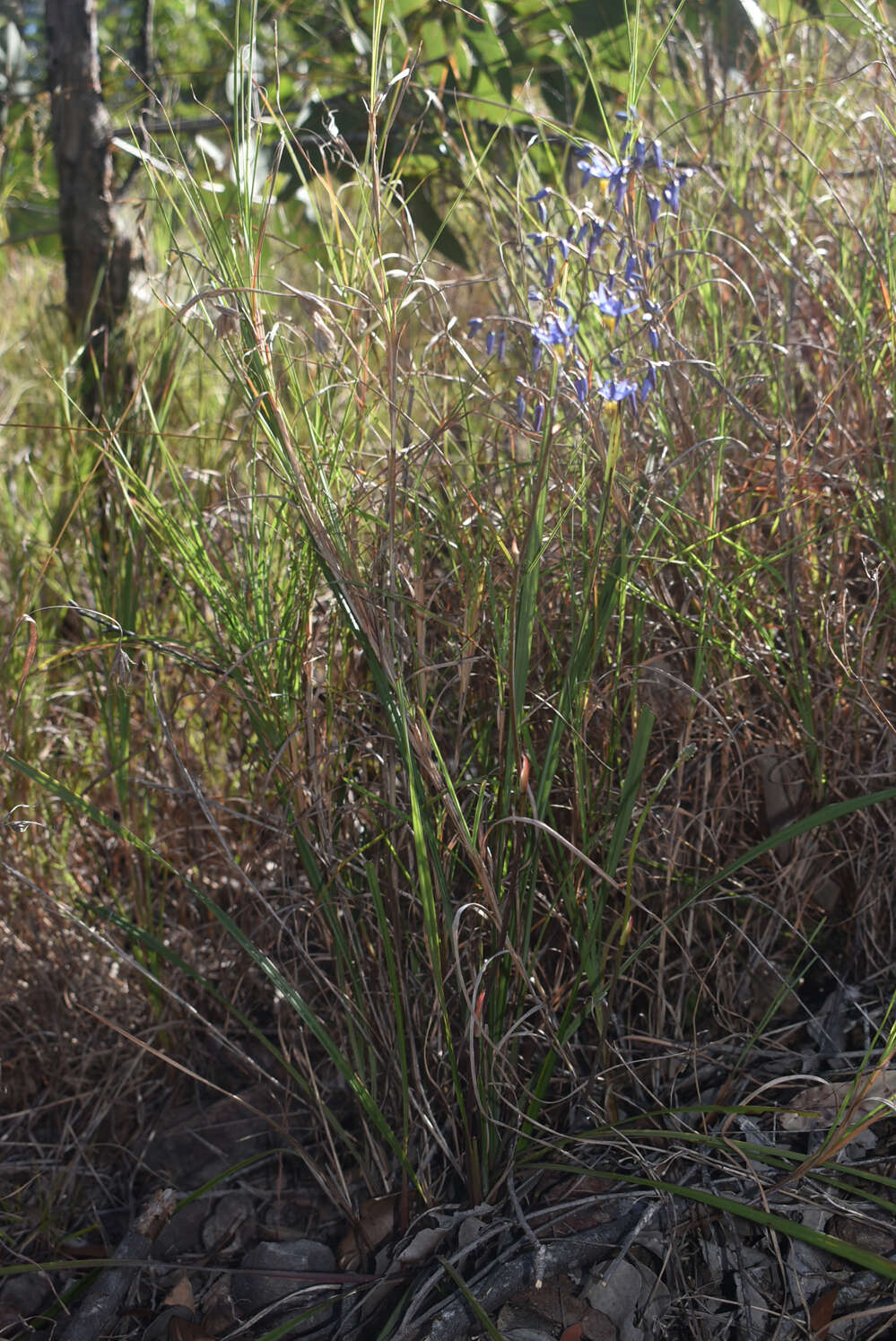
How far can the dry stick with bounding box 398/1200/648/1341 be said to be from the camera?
3.26 feet

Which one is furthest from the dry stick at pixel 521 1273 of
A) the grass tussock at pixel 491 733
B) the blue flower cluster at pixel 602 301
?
the blue flower cluster at pixel 602 301

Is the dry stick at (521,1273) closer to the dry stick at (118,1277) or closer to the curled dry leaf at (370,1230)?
the curled dry leaf at (370,1230)

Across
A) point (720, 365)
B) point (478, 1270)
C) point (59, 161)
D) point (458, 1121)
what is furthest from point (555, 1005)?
point (59, 161)

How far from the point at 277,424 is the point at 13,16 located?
7.24 ft

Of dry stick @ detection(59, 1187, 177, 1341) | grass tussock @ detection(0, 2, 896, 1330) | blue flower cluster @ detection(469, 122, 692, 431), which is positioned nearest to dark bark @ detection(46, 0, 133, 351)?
grass tussock @ detection(0, 2, 896, 1330)

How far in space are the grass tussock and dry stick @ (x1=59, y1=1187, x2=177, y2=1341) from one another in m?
0.13

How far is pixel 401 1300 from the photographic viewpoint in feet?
3.35

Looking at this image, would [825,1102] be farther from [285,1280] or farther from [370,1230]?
[285,1280]

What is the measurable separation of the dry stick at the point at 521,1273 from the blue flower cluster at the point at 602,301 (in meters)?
0.80

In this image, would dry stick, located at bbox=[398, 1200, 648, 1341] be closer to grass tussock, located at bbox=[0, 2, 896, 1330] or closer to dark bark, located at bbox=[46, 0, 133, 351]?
grass tussock, located at bbox=[0, 2, 896, 1330]

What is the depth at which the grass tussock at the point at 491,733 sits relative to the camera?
41.5 inches

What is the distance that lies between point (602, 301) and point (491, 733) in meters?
0.48

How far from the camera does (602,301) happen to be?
1.06 meters

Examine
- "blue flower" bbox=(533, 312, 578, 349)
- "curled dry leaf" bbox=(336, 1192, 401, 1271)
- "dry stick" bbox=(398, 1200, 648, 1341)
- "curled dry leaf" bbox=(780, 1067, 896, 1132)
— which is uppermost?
"blue flower" bbox=(533, 312, 578, 349)
